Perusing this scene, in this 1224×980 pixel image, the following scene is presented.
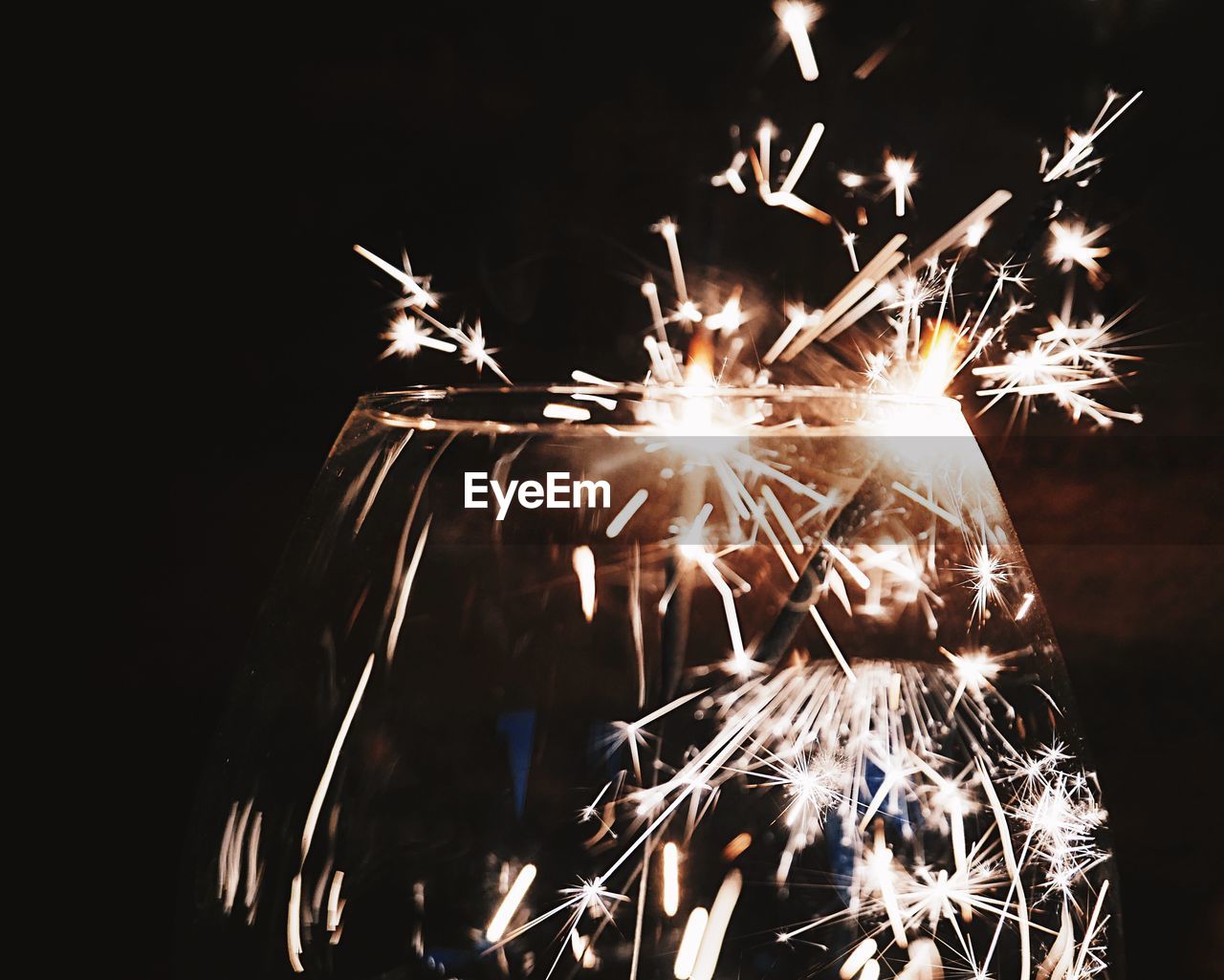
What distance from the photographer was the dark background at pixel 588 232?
0.56 metres

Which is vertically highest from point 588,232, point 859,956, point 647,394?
point 588,232

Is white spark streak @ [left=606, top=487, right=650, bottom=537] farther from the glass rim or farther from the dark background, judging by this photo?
the dark background

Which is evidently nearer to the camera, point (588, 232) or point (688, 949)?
point (688, 949)

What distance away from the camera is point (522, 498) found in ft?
0.68

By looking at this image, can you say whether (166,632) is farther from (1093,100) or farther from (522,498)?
(1093,100)

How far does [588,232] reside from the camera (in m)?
0.57

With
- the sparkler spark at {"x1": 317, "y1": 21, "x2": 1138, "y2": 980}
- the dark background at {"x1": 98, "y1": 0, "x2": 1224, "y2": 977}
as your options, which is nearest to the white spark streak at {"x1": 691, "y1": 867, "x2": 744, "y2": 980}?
the sparkler spark at {"x1": 317, "y1": 21, "x2": 1138, "y2": 980}

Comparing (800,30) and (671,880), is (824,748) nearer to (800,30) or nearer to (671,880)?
(671,880)

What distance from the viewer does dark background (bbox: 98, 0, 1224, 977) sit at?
0.56 metres

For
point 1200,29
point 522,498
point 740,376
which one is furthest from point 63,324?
point 1200,29

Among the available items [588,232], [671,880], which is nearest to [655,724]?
[671,880]

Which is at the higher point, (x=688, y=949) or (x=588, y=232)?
(x=588, y=232)

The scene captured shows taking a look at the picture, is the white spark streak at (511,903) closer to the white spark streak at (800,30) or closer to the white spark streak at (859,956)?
the white spark streak at (859,956)

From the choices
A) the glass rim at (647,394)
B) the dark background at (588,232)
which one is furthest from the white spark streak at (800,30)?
the glass rim at (647,394)
